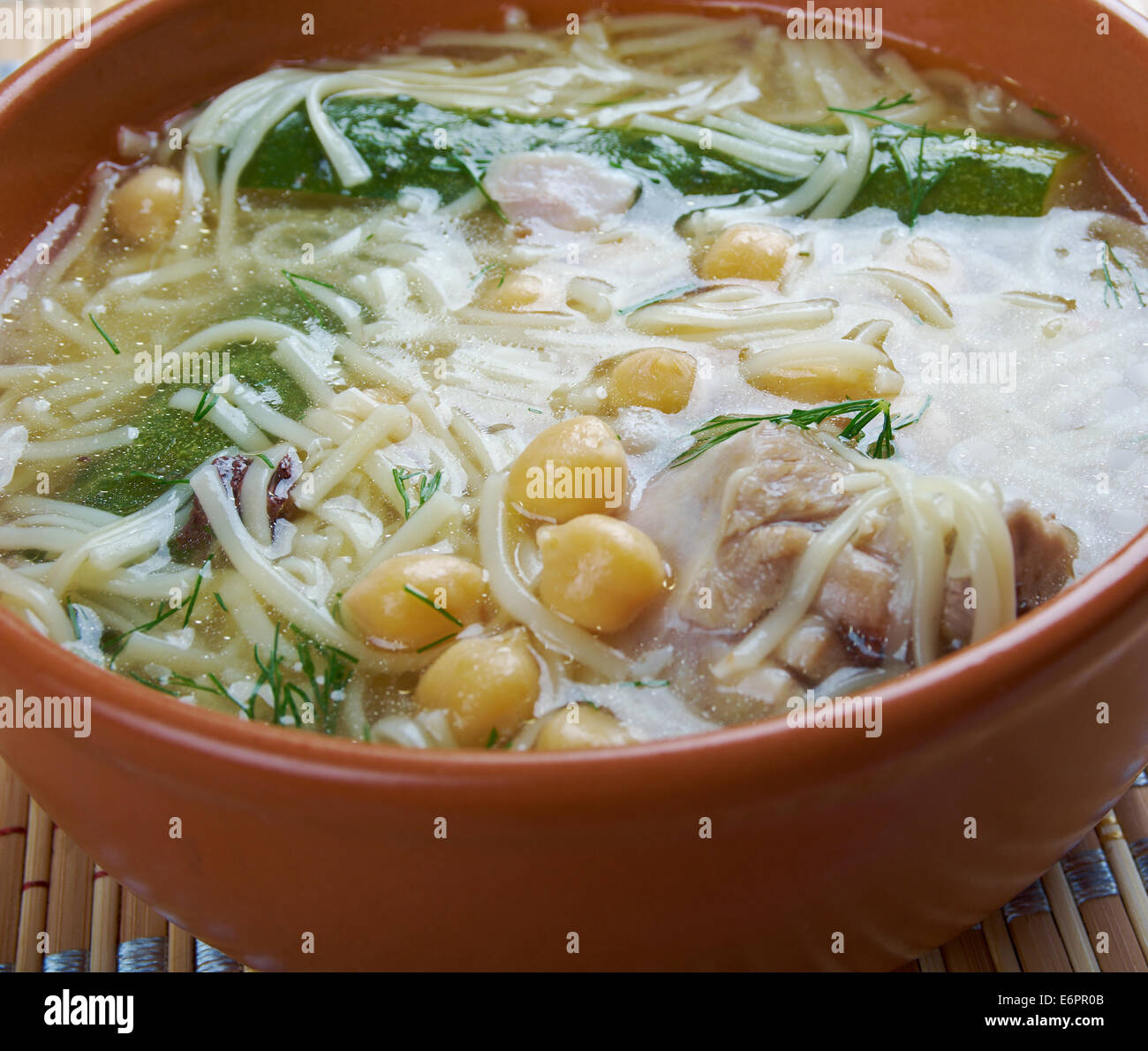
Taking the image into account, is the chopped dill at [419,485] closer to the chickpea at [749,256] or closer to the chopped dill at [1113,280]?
the chickpea at [749,256]

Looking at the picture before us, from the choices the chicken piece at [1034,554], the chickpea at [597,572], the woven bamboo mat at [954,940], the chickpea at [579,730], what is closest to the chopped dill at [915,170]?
the chicken piece at [1034,554]

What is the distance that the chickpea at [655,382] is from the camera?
3.12 m

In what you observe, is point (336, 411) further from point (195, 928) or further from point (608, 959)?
point (608, 959)

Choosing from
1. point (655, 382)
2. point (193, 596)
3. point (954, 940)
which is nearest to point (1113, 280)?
point (655, 382)

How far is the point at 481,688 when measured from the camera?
245cm

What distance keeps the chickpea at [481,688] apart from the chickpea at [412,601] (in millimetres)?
105

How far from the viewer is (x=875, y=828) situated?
2.03m

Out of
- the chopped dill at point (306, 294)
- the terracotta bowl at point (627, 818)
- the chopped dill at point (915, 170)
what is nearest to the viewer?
the terracotta bowl at point (627, 818)

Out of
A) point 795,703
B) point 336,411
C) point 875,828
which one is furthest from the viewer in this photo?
point 336,411

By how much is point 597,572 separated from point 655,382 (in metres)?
0.73

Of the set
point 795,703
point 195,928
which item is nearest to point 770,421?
point 795,703

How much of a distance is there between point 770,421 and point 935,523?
1.65 ft

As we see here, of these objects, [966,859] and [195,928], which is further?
[195,928]
